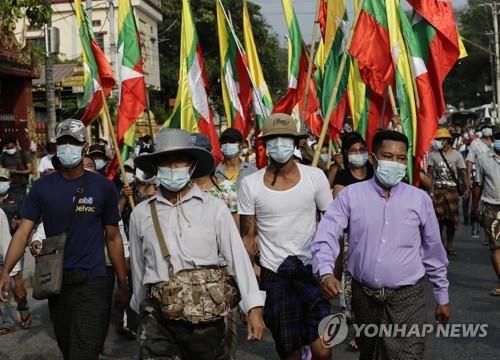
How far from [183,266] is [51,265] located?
1232 mm

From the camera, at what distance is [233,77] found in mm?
11672

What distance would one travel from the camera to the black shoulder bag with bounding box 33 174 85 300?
493cm

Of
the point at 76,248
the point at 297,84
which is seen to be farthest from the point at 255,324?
the point at 297,84

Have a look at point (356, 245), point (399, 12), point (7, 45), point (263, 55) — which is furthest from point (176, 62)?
point (356, 245)

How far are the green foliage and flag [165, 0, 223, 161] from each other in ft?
6.32

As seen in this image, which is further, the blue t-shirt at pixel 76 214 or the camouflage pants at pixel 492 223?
the camouflage pants at pixel 492 223

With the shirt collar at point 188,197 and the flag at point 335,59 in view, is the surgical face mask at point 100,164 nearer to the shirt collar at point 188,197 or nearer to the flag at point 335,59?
the flag at point 335,59

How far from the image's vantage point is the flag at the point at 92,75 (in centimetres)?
981

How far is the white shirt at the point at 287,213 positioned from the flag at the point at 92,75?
4.97 m

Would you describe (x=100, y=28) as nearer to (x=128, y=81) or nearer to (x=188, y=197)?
(x=128, y=81)

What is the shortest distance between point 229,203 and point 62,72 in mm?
21236

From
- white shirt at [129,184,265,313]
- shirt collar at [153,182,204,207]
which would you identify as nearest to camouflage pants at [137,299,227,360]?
white shirt at [129,184,265,313]

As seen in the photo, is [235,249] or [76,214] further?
[76,214]
